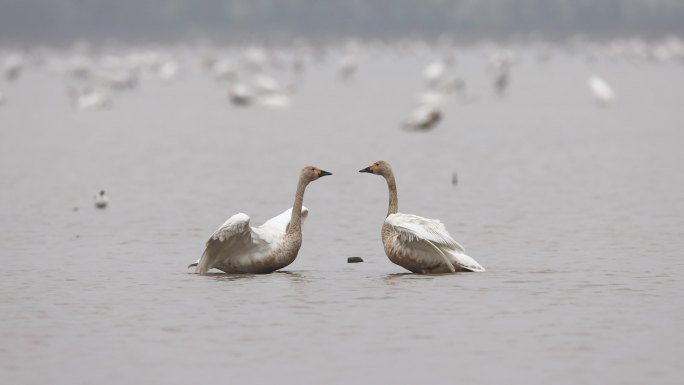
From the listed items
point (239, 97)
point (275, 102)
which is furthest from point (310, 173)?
point (239, 97)

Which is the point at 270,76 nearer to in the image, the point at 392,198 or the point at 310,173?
the point at 310,173

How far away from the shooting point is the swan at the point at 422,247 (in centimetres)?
1445

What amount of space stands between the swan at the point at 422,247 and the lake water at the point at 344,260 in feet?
0.55

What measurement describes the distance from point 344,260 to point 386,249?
150cm

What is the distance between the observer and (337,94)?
5769cm

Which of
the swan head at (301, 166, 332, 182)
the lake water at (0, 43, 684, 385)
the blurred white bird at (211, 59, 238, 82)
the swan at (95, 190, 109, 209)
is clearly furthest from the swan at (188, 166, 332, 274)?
the blurred white bird at (211, 59, 238, 82)

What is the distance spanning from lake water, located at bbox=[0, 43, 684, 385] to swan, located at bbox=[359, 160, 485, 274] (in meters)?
0.17

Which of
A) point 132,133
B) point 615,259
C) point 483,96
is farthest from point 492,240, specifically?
point 483,96

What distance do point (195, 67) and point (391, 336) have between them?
85060mm

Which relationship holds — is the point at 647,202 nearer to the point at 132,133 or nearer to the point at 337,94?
the point at 132,133

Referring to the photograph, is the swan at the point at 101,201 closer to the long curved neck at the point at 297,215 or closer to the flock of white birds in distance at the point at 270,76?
the long curved neck at the point at 297,215

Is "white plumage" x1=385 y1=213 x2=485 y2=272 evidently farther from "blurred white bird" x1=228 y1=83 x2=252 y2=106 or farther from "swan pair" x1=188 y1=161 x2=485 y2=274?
"blurred white bird" x1=228 y1=83 x2=252 y2=106

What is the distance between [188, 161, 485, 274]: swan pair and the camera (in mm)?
14484

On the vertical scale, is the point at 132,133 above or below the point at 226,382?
above
